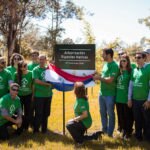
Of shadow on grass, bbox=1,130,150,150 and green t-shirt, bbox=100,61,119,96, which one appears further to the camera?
green t-shirt, bbox=100,61,119,96

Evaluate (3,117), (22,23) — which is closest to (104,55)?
A: (3,117)

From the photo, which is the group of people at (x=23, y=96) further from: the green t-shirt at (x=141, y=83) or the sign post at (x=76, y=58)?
the green t-shirt at (x=141, y=83)

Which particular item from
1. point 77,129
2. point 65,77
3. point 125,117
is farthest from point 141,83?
point 65,77

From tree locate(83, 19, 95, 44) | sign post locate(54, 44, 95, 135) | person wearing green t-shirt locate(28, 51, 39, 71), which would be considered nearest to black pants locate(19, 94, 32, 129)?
person wearing green t-shirt locate(28, 51, 39, 71)

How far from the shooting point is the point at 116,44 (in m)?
29.0

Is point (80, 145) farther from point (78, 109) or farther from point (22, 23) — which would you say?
point (22, 23)

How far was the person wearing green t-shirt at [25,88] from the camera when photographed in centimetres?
970

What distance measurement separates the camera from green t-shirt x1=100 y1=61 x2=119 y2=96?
9086 mm

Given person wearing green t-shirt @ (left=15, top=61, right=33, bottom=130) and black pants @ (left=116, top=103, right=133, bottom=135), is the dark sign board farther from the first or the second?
black pants @ (left=116, top=103, right=133, bottom=135)

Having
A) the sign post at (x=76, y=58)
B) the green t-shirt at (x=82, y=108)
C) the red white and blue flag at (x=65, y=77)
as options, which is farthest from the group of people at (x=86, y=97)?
the sign post at (x=76, y=58)

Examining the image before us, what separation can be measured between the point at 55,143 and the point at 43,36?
4669cm

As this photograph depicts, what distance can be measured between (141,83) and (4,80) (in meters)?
3.45

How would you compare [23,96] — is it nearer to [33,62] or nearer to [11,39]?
[33,62]

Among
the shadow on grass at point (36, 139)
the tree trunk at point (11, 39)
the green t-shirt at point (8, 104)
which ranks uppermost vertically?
the tree trunk at point (11, 39)
